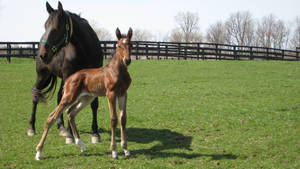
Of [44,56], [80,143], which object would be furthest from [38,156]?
[44,56]

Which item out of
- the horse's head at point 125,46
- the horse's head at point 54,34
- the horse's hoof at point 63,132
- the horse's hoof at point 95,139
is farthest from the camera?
the horse's hoof at point 63,132

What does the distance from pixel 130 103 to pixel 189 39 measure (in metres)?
74.2

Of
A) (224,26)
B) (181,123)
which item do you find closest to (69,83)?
(181,123)

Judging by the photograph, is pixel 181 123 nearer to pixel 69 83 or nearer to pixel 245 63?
pixel 69 83

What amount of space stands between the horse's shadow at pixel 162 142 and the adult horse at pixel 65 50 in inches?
42.0

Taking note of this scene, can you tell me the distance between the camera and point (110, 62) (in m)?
5.49

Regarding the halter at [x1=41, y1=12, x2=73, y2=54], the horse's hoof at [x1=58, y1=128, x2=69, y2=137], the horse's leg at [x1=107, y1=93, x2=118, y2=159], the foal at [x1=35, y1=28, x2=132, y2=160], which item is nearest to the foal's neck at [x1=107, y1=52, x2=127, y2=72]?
the foal at [x1=35, y1=28, x2=132, y2=160]

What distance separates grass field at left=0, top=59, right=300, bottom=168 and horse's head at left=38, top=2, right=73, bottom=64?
1.99 meters

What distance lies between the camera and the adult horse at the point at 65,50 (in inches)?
220

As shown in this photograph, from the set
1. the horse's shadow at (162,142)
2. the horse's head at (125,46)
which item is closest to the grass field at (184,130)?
the horse's shadow at (162,142)

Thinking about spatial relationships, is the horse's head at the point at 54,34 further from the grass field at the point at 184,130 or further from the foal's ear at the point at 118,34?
the grass field at the point at 184,130

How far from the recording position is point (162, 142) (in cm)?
655

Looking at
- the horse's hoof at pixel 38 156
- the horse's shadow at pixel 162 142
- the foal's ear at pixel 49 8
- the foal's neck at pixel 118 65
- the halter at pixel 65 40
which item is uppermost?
the foal's ear at pixel 49 8

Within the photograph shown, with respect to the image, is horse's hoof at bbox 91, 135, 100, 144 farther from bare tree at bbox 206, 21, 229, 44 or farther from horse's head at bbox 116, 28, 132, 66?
bare tree at bbox 206, 21, 229, 44
